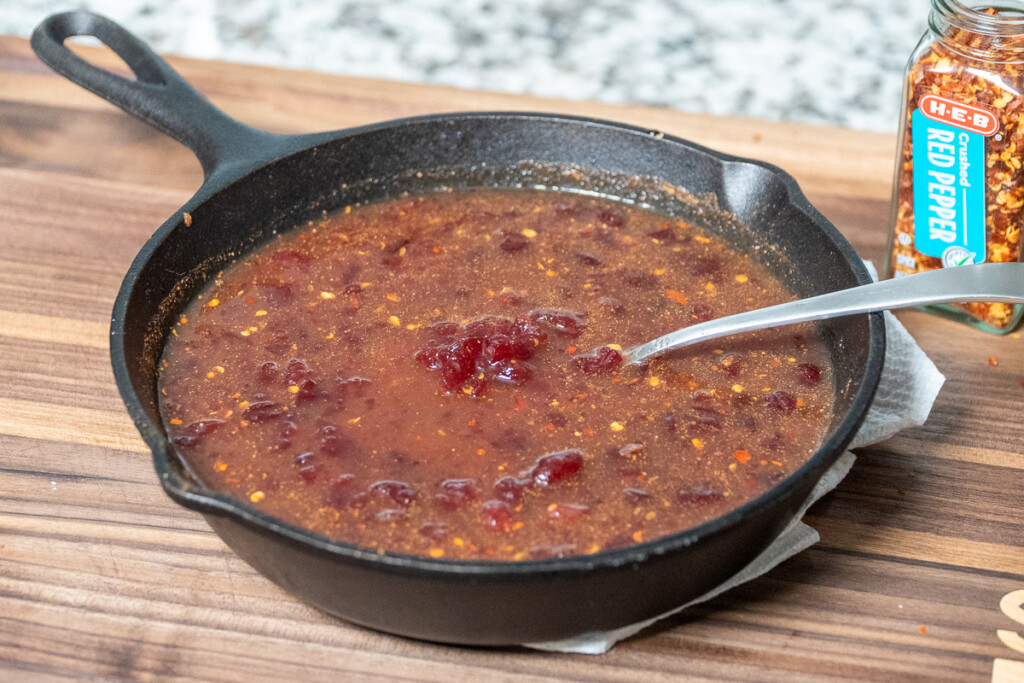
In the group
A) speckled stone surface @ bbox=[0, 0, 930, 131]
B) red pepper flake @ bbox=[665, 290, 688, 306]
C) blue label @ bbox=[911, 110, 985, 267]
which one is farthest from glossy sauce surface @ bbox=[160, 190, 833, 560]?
speckled stone surface @ bbox=[0, 0, 930, 131]

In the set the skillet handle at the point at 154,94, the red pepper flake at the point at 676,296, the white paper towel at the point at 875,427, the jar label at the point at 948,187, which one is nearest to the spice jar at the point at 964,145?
the jar label at the point at 948,187

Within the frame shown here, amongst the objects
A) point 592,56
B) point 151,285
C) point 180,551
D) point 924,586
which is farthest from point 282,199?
point 592,56

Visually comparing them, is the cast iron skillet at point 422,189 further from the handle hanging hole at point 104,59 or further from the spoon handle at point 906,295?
the handle hanging hole at point 104,59

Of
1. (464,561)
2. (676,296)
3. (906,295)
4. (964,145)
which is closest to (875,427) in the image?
(906,295)

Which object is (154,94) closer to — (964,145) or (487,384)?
(487,384)

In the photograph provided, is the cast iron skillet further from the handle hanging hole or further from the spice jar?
the handle hanging hole
